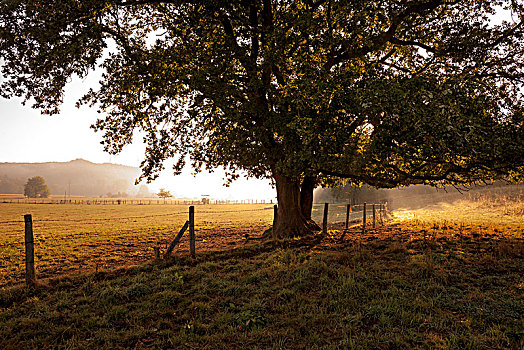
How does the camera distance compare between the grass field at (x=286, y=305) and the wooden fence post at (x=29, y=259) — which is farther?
the wooden fence post at (x=29, y=259)

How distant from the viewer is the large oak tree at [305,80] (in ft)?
27.5

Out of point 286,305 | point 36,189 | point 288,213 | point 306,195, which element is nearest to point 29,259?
point 286,305

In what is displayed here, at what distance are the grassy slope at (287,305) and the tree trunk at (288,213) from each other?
523cm

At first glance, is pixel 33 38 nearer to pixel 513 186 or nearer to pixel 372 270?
pixel 372 270

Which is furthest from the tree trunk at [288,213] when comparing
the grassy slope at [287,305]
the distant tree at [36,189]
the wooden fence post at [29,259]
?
the distant tree at [36,189]

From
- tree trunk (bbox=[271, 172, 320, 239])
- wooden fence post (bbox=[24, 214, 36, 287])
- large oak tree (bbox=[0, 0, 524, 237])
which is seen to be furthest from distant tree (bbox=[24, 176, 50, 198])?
wooden fence post (bbox=[24, 214, 36, 287])

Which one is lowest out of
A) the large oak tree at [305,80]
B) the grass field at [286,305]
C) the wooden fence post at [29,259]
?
the grass field at [286,305]

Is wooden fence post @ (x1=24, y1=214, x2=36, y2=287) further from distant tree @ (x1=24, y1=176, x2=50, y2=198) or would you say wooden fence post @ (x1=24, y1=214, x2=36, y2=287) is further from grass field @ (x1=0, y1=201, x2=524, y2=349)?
distant tree @ (x1=24, y1=176, x2=50, y2=198)

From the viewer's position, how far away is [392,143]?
8.75 meters

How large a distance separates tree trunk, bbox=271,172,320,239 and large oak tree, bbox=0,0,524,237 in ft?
0.24

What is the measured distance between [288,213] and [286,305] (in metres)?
8.87

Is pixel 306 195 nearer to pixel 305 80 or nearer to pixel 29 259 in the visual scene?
pixel 305 80

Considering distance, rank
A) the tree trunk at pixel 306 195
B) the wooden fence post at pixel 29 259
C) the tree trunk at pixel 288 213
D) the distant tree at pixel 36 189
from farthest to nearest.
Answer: the distant tree at pixel 36 189
the tree trunk at pixel 306 195
the tree trunk at pixel 288 213
the wooden fence post at pixel 29 259

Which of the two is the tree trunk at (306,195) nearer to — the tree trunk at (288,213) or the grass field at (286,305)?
the tree trunk at (288,213)
